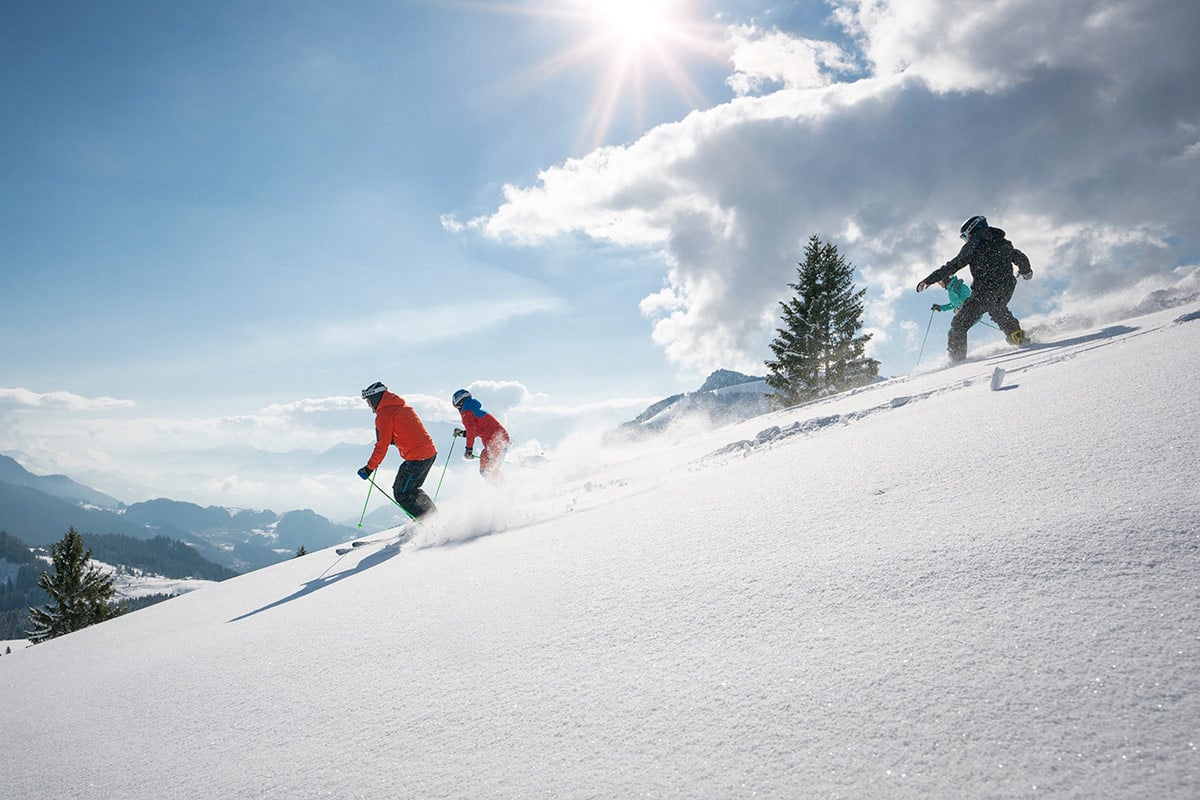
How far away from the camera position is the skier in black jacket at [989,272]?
9008 mm

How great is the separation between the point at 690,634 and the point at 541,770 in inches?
28.7

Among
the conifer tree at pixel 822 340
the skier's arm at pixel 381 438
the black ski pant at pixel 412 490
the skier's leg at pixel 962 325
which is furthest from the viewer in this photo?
the conifer tree at pixel 822 340

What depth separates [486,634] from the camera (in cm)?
253

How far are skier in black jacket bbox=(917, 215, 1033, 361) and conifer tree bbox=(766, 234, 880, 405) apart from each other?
60.2 feet

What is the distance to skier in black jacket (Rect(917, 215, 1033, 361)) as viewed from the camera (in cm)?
901

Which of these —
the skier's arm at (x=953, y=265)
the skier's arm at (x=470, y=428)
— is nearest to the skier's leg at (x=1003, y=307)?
the skier's arm at (x=953, y=265)

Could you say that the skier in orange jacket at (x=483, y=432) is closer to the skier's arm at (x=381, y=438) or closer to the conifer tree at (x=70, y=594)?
the skier's arm at (x=381, y=438)

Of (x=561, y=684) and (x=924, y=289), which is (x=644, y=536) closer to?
(x=561, y=684)

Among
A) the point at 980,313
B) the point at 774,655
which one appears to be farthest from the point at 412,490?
the point at 980,313

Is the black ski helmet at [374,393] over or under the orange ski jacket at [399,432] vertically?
over

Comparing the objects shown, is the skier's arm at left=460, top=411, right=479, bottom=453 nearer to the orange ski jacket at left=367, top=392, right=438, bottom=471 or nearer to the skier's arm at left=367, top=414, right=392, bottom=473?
the orange ski jacket at left=367, top=392, right=438, bottom=471

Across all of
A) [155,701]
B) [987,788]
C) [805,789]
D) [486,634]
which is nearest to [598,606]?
[486,634]

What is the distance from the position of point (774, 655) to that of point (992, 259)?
33.0 feet

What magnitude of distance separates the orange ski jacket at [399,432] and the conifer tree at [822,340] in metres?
22.9
